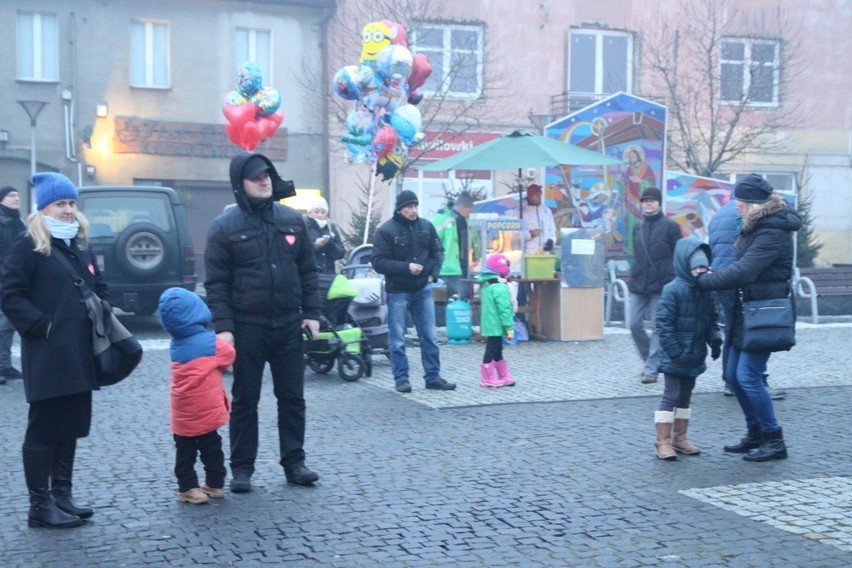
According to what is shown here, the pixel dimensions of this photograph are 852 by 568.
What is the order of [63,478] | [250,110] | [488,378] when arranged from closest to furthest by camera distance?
[63,478], [488,378], [250,110]

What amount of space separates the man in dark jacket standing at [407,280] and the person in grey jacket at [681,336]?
319 centimetres

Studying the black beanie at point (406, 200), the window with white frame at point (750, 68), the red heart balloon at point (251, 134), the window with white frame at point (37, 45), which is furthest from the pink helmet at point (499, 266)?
the window with white frame at point (750, 68)

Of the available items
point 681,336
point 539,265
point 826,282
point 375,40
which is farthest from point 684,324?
point 826,282

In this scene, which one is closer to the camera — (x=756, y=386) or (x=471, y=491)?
(x=471, y=491)

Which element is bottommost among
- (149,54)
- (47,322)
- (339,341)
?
(339,341)

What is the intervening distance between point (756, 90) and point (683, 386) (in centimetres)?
2262

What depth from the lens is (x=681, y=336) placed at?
740 centimetres

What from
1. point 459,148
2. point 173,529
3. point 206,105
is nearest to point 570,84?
point 459,148

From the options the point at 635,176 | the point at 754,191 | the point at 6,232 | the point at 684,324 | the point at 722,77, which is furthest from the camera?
the point at 722,77

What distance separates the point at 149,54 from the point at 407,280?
1838 centimetres

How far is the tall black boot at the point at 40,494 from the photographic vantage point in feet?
19.0

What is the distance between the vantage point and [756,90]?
28.4 metres

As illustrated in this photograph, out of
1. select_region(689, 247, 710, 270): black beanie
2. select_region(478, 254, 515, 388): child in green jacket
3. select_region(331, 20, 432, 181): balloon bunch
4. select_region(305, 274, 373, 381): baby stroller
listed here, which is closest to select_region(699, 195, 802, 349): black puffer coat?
select_region(689, 247, 710, 270): black beanie

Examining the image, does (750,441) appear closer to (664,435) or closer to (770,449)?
(770,449)
